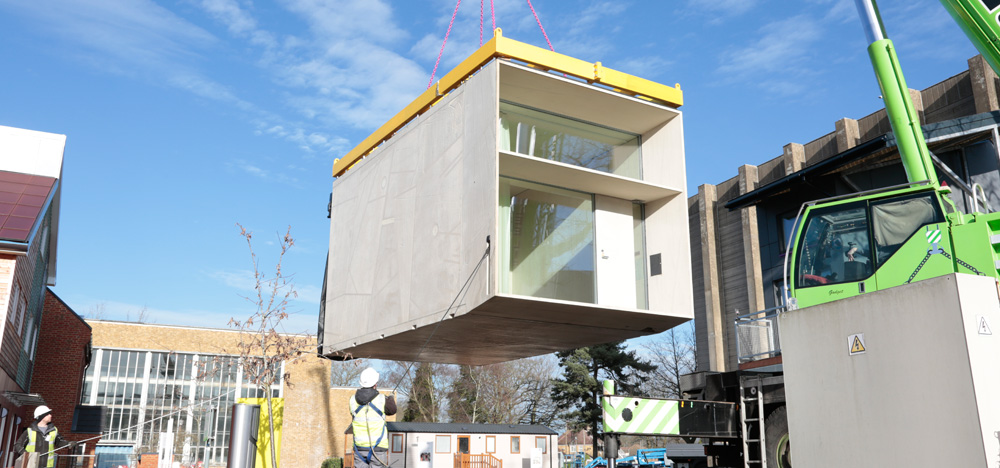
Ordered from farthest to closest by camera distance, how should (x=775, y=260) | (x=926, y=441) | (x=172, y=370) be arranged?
(x=172, y=370)
(x=775, y=260)
(x=926, y=441)

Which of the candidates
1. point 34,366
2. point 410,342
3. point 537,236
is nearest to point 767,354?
point 537,236

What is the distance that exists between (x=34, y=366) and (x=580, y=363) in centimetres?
2841

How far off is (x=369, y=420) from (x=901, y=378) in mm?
5994

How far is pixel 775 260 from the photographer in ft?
83.6

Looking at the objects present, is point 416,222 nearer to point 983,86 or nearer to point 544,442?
point 983,86

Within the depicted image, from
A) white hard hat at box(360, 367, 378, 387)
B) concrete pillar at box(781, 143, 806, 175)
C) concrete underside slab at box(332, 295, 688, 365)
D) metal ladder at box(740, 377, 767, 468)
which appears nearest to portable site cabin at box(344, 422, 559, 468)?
concrete pillar at box(781, 143, 806, 175)

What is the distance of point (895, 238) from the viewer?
864 centimetres

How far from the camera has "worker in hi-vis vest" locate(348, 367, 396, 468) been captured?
8.72 metres

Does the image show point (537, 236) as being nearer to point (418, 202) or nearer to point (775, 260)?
point (418, 202)

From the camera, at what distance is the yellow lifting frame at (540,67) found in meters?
10.4

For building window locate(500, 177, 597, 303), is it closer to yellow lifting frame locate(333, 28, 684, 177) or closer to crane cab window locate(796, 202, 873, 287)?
yellow lifting frame locate(333, 28, 684, 177)

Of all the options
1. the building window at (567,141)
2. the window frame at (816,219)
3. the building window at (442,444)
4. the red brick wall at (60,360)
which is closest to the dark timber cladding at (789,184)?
the window frame at (816,219)

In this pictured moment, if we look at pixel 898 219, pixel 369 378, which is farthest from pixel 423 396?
pixel 898 219

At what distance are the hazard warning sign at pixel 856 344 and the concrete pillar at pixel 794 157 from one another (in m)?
23.6
